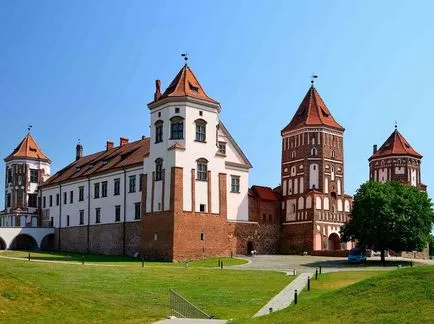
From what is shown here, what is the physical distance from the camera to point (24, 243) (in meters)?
80.3

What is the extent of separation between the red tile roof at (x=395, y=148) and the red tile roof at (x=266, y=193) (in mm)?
19422

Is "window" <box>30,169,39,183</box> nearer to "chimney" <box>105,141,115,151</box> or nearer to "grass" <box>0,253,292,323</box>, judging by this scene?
"chimney" <box>105,141,115,151</box>

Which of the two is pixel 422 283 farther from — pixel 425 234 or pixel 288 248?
pixel 288 248

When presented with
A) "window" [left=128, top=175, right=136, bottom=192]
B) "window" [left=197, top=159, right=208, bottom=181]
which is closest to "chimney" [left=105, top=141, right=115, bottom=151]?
"window" [left=128, top=175, right=136, bottom=192]

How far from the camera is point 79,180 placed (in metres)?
74.3

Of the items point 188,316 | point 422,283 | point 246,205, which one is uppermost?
point 246,205

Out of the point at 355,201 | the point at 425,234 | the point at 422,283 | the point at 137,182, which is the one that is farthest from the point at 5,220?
the point at 422,283

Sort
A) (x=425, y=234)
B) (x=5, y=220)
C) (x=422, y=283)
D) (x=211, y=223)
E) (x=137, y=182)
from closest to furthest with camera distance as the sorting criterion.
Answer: (x=422, y=283) → (x=425, y=234) → (x=211, y=223) → (x=137, y=182) → (x=5, y=220)

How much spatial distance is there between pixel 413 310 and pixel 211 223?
40155mm

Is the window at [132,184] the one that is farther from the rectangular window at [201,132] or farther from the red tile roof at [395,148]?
the red tile roof at [395,148]

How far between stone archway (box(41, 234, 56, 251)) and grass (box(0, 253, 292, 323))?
3365cm

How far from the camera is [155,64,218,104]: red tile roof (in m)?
58.3

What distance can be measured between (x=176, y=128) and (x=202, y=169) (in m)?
4.38

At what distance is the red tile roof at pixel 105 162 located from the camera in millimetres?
65875
